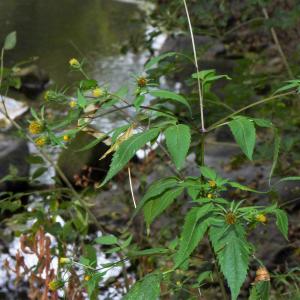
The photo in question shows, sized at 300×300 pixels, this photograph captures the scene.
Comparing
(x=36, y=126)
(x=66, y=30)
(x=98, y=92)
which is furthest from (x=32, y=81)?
(x=98, y=92)

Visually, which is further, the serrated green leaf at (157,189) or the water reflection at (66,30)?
the water reflection at (66,30)

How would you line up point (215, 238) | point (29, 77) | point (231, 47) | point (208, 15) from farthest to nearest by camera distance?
point (231, 47), point (29, 77), point (208, 15), point (215, 238)

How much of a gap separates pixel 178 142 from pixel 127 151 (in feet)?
0.32

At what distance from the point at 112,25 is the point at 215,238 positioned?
10666mm

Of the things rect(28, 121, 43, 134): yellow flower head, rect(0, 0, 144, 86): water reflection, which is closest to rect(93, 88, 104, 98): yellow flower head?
rect(28, 121, 43, 134): yellow flower head

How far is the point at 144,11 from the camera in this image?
12.4 m

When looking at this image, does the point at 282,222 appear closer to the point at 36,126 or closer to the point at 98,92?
the point at 98,92

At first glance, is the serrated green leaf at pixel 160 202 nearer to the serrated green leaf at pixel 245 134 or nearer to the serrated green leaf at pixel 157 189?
the serrated green leaf at pixel 157 189

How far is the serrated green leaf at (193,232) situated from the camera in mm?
1209

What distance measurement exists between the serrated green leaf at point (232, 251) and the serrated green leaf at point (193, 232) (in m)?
0.02

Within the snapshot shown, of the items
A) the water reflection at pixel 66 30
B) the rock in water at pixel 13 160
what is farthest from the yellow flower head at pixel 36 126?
the water reflection at pixel 66 30

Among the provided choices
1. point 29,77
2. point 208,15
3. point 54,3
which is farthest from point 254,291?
point 54,3

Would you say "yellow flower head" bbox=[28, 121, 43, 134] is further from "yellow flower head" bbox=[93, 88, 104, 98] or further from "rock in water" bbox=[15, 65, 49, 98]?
"rock in water" bbox=[15, 65, 49, 98]

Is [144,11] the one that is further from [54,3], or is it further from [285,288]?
[285,288]
